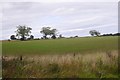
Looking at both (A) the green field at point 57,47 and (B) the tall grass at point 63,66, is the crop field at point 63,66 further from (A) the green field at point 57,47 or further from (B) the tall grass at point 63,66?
(A) the green field at point 57,47

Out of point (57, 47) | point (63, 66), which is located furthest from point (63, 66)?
point (57, 47)

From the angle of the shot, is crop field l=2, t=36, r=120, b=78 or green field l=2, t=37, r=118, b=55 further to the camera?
green field l=2, t=37, r=118, b=55

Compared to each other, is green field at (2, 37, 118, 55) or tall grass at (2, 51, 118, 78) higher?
green field at (2, 37, 118, 55)

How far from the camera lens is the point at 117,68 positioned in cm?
1133

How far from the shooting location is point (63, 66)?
11875 mm

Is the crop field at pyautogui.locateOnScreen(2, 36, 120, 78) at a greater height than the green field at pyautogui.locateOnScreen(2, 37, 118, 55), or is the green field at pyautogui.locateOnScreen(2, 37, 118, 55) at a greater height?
the green field at pyautogui.locateOnScreen(2, 37, 118, 55)

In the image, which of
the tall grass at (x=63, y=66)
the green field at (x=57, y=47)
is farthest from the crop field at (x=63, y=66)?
the green field at (x=57, y=47)

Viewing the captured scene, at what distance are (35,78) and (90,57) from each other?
13.0 feet

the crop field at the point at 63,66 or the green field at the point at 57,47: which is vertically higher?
the green field at the point at 57,47

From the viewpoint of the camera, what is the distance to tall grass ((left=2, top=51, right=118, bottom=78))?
10.9 metres

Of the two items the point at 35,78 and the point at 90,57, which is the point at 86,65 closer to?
the point at 90,57

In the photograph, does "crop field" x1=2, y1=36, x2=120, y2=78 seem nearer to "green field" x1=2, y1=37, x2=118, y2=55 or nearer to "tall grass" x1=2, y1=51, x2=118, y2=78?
"tall grass" x1=2, y1=51, x2=118, y2=78

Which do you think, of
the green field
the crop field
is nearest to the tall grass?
the crop field

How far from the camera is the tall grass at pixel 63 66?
10.9 meters
